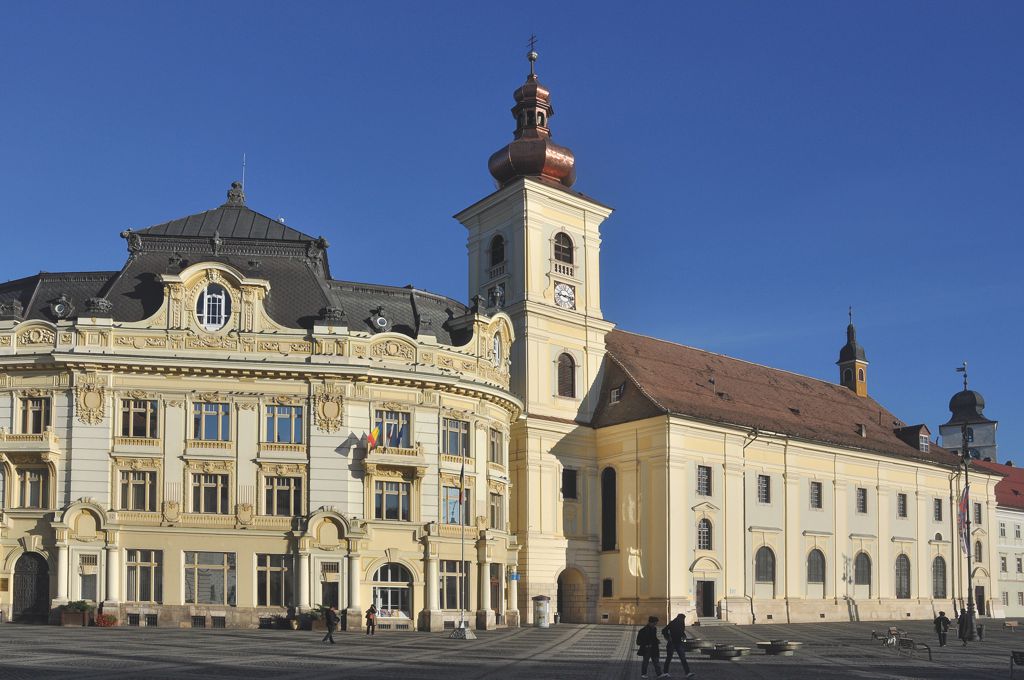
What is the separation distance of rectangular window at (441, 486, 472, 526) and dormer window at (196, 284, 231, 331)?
37.9ft

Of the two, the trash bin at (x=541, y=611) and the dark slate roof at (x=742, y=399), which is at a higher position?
the dark slate roof at (x=742, y=399)

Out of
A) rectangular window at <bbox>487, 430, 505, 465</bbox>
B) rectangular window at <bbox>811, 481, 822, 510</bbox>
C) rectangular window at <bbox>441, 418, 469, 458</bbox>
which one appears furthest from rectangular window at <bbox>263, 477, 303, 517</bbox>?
rectangular window at <bbox>811, 481, 822, 510</bbox>

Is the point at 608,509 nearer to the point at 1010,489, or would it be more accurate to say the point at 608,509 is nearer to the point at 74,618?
the point at 74,618

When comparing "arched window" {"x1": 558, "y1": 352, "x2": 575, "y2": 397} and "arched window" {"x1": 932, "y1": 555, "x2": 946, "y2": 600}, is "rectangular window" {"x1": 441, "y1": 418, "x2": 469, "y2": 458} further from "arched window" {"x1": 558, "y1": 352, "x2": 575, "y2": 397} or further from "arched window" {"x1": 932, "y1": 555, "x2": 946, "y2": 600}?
"arched window" {"x1": 932, "y1": 555, "x2": 946, "y2": 600}

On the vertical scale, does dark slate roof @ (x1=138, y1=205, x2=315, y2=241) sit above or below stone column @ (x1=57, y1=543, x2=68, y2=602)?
above

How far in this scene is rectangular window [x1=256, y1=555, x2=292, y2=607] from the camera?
48.0 m

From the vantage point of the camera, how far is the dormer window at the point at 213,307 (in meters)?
49.5

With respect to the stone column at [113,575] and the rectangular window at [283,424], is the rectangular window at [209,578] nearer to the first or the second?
the stone column at [113,575]

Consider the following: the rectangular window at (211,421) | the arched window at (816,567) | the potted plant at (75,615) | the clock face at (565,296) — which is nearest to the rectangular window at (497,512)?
the rectangular window at (211,421)

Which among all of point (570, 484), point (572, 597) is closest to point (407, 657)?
point (572, 597)

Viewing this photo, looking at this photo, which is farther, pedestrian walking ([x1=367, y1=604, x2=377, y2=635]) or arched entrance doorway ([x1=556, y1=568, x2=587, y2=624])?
arched entrance doorway ([x1=556, y1=568, x2=587, y2=624])

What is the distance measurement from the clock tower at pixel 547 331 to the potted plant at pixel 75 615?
22323 millimetres

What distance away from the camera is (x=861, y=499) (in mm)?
75625

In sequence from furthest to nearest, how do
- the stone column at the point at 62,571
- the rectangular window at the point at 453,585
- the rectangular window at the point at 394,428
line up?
1. the rectangular window at the point at 453,585
2. the rectangular window at the point at 394,428
3. the stone column at the point at 62,571
